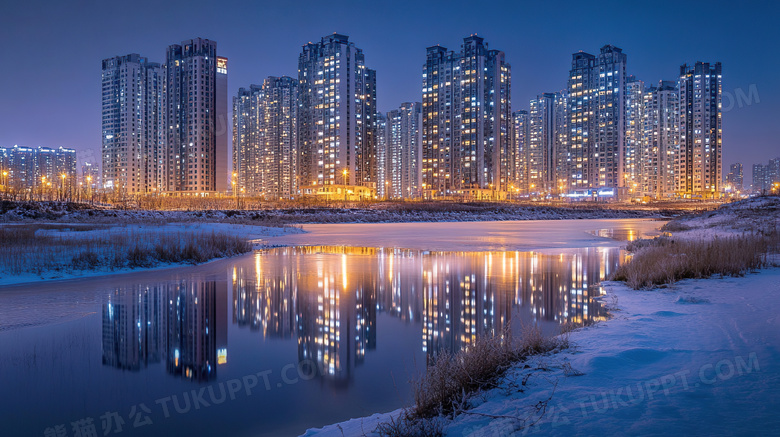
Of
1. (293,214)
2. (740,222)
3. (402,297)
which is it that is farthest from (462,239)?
(293,214)

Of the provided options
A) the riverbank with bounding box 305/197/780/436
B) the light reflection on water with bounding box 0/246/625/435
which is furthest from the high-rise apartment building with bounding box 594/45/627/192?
the riverbank with bounding box 305/197/780/436

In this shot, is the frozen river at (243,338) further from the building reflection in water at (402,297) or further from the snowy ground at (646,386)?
the snowy ground at (646,386)

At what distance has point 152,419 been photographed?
5473mm

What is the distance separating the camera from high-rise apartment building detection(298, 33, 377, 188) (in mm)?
181125

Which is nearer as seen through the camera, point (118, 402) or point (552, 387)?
point (552, 387)

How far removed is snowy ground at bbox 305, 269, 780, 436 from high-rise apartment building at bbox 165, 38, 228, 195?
19255 cm

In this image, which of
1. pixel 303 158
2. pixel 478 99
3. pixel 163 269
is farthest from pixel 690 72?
pixel 163 269

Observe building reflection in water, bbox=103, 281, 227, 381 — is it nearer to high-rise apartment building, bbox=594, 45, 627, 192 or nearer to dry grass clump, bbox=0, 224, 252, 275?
dry grass clump, bbox=0, 224, 252, 275

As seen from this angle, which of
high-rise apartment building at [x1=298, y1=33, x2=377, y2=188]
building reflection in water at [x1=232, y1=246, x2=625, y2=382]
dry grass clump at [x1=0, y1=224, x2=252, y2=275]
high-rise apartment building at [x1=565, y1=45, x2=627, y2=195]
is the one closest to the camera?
building reflection in water at [x1=232, y1=246, x2=625, y2=382]

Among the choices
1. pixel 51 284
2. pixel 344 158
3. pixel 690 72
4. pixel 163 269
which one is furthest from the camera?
pixel 690 72

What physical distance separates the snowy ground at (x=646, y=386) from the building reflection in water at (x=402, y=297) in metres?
1.55

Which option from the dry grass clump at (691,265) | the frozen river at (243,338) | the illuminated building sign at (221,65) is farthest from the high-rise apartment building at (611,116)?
the frozen river at (243,338)

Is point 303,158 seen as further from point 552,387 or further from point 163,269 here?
point 552,387

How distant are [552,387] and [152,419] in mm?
4423
